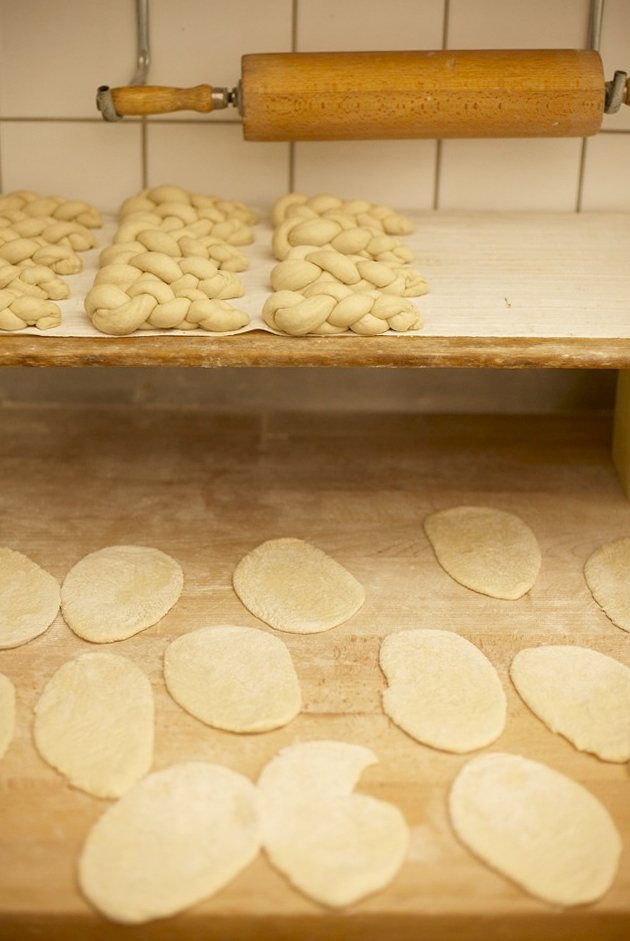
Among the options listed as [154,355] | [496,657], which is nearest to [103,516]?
[154,355]

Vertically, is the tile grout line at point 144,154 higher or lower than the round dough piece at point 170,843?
higher

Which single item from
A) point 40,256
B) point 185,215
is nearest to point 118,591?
point 40,256

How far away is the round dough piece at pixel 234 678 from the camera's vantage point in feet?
3.31

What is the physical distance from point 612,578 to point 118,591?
0.68 metres

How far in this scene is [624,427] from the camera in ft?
4.87

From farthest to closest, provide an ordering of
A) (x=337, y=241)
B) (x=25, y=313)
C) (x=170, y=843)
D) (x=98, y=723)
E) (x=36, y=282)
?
(x=337, y=241) → (x=36, y=282) → (x=25, y=313) → (x=98, y=723) → (x=170, y=843)

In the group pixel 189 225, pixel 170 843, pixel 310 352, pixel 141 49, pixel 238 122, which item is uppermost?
pixel 141 49

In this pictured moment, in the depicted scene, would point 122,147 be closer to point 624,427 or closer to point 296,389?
point 296,389

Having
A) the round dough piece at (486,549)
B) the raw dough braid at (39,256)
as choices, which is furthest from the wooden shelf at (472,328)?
the round dough piece at (486,549)

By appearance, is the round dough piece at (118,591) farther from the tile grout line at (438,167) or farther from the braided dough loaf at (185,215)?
the tile grout line at (438,167)

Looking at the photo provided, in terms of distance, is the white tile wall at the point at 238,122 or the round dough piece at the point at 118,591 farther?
the white tile wall at the point at 238,122

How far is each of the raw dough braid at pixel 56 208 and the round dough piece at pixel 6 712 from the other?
2.47 feet

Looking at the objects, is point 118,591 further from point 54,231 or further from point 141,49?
point 141,49

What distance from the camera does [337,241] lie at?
131 cm
